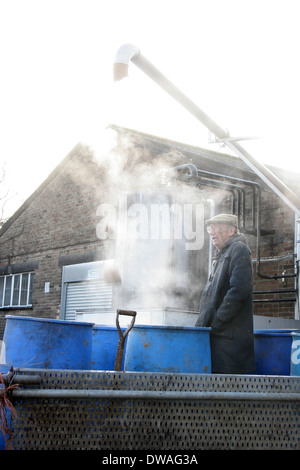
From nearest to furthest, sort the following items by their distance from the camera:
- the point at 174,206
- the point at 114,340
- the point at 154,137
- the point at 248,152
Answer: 1. the point at 114,340
2. the point at 248,152
3. the point at 174,206
4. the point at 154,137

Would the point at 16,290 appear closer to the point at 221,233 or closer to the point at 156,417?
the point at 221,233

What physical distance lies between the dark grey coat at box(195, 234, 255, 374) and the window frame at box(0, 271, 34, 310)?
11.1 meters

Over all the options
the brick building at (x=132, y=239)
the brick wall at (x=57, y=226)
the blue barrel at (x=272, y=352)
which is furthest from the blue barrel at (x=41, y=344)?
the brick wall at (x=57, y=226)

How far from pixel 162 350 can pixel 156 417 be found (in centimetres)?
67

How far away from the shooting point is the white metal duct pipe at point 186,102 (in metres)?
4.01

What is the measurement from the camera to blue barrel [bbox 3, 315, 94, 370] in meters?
3.01

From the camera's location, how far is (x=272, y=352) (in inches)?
142

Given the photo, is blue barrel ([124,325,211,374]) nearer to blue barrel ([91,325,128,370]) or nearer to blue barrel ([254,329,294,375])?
blue barrel ([91,325,128,370])

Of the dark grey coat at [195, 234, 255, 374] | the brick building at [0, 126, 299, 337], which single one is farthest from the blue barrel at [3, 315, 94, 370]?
the brick building at [0, 126, 299, 337]

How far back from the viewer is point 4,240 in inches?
612

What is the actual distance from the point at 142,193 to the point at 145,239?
782 mm

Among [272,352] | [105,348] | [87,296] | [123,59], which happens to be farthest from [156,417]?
[87,296]
